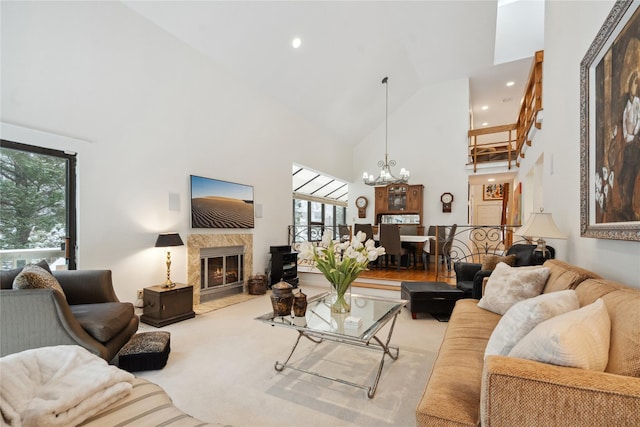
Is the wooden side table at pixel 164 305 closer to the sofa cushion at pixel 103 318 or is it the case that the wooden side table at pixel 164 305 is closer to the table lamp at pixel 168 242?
the table lamp at pixel 168 242

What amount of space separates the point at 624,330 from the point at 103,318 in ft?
9.82

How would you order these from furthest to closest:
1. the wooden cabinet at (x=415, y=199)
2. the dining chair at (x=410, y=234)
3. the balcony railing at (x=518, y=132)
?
the wooden cabinet at (x=415, y=199)
the dining chair at (x=410, y=234)
the balcony railing at (x=518, y=132)

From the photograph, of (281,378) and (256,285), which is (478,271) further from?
(256,285)

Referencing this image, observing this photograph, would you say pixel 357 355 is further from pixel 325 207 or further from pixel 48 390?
pixel 325 207

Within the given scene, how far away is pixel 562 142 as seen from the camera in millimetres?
2859

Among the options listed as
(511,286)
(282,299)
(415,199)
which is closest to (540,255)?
(511,286)

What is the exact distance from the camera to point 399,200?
25.9 ft

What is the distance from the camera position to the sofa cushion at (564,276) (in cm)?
168

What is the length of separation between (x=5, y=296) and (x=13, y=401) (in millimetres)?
1339

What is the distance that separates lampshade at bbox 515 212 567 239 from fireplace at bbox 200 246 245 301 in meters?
Answer: 4.08

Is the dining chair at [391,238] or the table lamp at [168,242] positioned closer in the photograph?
the table lamp at [168,242]

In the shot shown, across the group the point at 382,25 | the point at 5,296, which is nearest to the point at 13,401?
the point at 5,296

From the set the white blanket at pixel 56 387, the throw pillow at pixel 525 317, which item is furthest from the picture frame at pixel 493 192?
the white blanket at pixel 56 387

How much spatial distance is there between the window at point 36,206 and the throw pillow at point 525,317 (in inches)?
149
